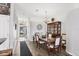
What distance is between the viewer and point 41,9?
1.81 metres

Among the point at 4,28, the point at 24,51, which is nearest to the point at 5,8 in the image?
the point at 4,28

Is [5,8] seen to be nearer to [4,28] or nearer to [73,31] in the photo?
[4,28]

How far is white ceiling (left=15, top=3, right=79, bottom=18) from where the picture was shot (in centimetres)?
180

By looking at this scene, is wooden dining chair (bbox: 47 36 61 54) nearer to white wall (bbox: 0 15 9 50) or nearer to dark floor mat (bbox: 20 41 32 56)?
dark floor mat (bbox: 20 41 32 56)

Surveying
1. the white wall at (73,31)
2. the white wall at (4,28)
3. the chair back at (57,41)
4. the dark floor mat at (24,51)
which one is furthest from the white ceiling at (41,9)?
the dark floor mat at (24,51)

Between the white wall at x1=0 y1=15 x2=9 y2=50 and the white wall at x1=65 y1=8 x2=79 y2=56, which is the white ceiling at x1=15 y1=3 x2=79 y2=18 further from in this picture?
the white wall at x1=0 y1=15 x2=9 y2=50

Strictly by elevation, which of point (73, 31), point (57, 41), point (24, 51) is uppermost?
point (73, 31)

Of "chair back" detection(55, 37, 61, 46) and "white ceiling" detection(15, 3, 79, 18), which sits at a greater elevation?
"white ceiling" detection(15, 3, 79, 18)

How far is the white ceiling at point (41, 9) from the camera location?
180 centimetres

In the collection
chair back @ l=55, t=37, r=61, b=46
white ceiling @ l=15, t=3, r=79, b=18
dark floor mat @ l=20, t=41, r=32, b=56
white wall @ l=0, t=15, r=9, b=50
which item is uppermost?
white ceiling @ l=15, t=3, r=79, b=18

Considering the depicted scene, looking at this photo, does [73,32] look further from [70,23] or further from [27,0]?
[27,0]

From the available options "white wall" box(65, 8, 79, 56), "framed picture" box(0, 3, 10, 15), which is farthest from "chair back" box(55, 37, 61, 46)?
"framed picture" box(0, 3, 10, 15)

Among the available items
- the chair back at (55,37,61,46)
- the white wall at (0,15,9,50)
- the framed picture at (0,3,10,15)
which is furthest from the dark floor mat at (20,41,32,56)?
the framed picture at (0,3,10,15)

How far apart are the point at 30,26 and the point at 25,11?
285 mm
